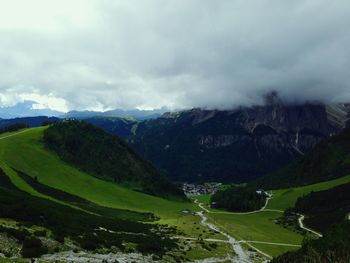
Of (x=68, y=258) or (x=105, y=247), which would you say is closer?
(x=68, y=258)

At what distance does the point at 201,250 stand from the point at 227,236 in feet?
142

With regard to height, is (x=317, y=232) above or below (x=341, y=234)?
below

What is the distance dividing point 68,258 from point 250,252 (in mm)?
61307

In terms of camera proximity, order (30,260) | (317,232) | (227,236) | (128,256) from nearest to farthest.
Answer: (30,260), (128,256), (227,236), (317,232)

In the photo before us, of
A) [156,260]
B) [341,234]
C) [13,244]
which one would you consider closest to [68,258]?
[13,244]

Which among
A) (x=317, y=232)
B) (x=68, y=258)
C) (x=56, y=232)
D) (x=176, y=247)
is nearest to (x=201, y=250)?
(x=176, y=247)

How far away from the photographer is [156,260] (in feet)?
220

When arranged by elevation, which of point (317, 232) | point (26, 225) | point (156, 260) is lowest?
point (317, 232)

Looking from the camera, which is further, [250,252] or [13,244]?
[250,252]

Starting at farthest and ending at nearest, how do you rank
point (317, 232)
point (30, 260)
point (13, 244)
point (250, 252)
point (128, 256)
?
1. point (317, 232)
2. point (250, 252)
3. point (128, 256)
4. point (13, 244)
5. point (30, 260)

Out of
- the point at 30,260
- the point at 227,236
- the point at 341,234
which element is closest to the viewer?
the point at 30,260

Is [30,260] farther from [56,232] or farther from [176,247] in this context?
[176,247]

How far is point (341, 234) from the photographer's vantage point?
255 feet

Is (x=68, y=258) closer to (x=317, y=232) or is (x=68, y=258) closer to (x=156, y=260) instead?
(x=156, y=260)
